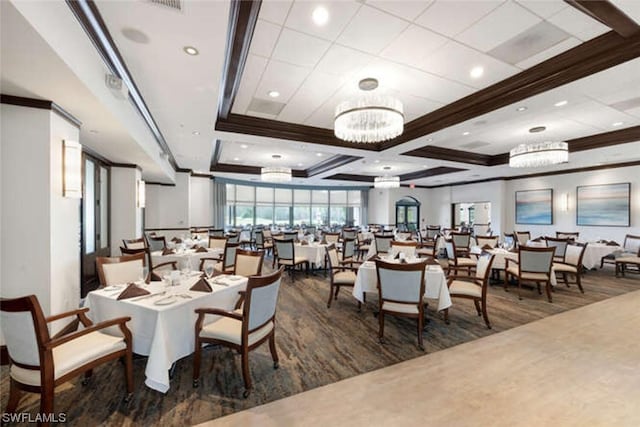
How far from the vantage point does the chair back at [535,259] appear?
4723mm

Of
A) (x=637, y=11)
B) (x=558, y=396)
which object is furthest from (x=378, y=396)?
(x=637, y=11)

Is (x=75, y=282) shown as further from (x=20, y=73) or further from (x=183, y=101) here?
(x=183, y=101)

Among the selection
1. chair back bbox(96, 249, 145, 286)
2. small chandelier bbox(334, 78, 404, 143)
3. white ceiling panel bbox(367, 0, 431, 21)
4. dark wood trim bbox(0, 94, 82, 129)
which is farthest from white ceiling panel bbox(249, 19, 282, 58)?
chair back bbox(96, 249, 145, 286)

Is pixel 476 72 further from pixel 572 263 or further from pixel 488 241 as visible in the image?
pixel 572 263

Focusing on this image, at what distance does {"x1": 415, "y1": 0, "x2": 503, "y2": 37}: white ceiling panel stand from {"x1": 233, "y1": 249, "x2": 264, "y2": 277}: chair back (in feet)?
10.4

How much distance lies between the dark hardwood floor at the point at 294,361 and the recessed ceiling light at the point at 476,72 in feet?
10.9

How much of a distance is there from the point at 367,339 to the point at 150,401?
2227 millimetres

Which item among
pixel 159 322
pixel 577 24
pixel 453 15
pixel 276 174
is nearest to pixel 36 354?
pixel 159 322

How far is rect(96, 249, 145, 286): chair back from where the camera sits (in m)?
3.12

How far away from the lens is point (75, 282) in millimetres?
3422

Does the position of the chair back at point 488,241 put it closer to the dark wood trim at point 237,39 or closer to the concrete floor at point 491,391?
the concrete floor at point 491,391

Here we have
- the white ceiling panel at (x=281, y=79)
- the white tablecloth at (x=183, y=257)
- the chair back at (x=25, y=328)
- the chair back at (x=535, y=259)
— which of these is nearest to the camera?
the chair back at (x=25, y=328)

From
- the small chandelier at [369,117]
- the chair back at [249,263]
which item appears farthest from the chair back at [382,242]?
the chair back at [249,263]

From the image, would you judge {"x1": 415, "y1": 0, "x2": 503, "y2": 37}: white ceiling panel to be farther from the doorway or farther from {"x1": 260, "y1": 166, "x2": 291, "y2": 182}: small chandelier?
{"x1": 260, "y1": 166, "x2": 291, "y2": 182}: small chandelier
